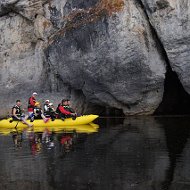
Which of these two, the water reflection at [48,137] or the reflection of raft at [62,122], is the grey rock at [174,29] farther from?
the water reflection at [48,137]

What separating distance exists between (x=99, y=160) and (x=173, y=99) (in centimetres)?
2239

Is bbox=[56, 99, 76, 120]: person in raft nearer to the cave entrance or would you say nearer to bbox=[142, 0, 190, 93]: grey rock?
bbox=[142, 0, 190, 93]: grey rock

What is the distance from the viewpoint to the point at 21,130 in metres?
30.7

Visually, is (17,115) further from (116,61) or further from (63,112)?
(116,61)

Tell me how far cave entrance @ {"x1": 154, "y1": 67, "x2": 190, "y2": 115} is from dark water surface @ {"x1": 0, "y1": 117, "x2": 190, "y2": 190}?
1088cm

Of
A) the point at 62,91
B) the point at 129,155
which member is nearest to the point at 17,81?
the point at 62,91

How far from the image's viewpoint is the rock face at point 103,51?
33.1 meters

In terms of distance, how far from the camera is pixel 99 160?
1861cm

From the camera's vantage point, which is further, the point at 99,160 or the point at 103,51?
the point at 103,51

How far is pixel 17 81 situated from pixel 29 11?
585 centimetres

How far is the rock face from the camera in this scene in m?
33.1

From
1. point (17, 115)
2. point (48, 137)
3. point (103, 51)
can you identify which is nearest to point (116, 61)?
point (103, 51)

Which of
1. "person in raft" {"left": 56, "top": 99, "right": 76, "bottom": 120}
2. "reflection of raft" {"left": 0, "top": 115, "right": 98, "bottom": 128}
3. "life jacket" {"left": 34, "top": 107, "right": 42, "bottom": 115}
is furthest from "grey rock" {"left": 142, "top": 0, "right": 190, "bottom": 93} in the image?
"life jacket" {"left": 34, "top": 107, "right": 42, "bottom": 115}

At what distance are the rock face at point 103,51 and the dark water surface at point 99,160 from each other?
277 inches
